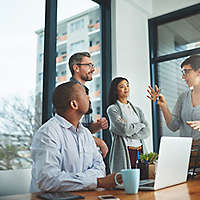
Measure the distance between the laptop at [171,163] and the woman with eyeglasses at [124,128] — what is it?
4.39ft

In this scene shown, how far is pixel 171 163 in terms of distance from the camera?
1199 millimetres

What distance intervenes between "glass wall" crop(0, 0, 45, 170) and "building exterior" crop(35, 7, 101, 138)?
5 cm

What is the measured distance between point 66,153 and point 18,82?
1.22 meters

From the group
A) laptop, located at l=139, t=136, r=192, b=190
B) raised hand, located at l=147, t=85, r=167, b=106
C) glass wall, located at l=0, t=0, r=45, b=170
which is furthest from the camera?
raised hand, located at l=147, t=85, r=167, b=106

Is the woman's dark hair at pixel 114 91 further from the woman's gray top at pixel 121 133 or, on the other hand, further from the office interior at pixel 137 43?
the office interior at pixel 137 43

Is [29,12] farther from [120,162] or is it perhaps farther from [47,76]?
[120,162]

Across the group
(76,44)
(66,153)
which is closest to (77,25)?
(76,44)

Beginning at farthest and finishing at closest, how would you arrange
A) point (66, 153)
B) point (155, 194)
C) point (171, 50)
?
point (171, 50), point (66, 153), point (155, 194)

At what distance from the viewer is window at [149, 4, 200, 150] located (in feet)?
12.6

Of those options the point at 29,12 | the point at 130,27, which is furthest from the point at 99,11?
the point at 29,12

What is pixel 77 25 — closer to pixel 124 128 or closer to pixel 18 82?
pixel 18 82

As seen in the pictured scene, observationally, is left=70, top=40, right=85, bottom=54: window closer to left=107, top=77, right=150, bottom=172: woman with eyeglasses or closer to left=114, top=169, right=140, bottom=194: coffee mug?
left=107, top=77, right=150, bottom=172: woman with eyeglasses

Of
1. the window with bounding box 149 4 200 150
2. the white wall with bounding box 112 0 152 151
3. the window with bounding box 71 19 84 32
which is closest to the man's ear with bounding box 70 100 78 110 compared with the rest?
the window with bounding box 71 19 84 32

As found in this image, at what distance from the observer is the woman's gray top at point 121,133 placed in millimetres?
2697
